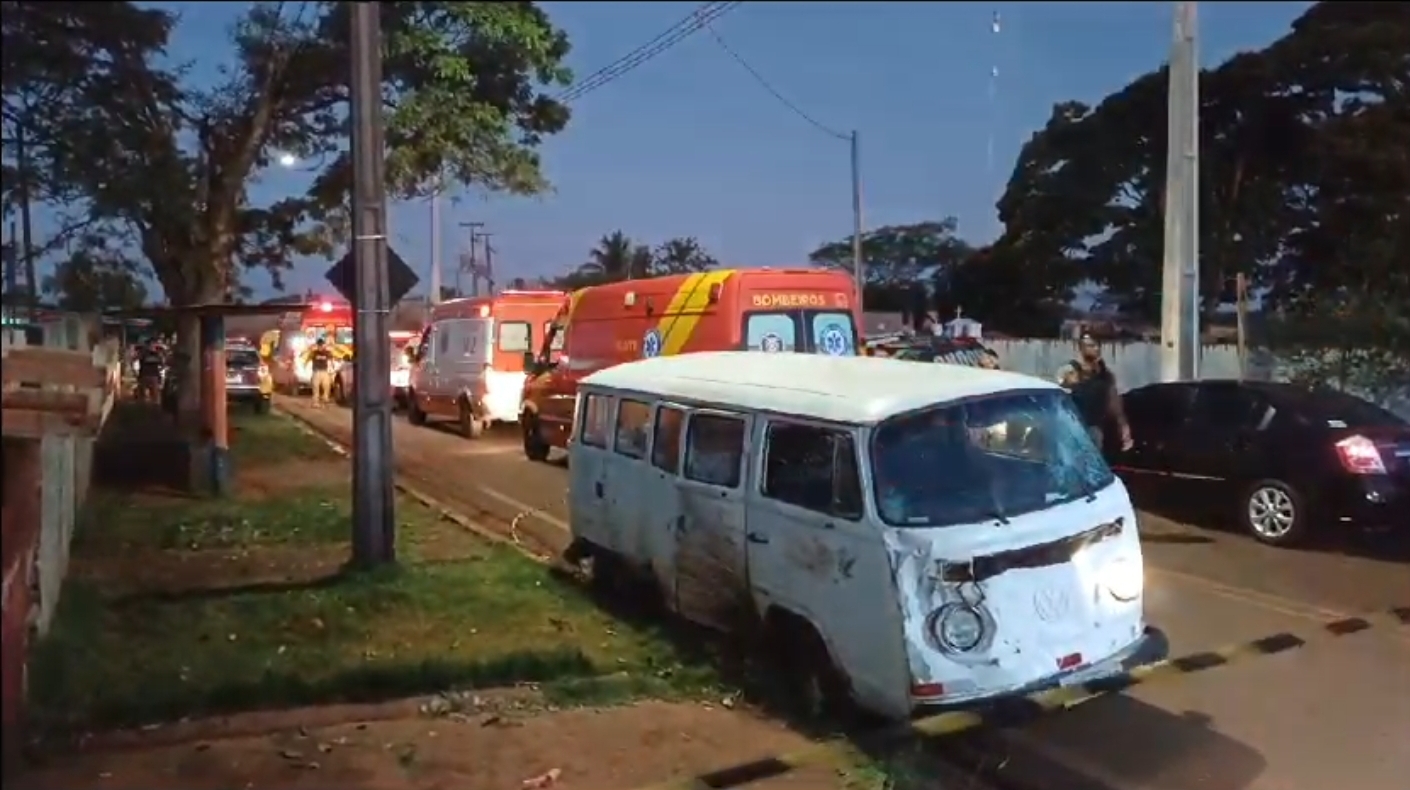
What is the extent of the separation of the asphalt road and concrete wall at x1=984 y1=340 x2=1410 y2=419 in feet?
20.2

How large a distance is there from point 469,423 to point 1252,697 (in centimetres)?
1655

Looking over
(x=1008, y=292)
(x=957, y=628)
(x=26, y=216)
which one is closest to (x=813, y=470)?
(x=957, y=628)

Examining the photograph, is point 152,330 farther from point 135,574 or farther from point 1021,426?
point 1021,426

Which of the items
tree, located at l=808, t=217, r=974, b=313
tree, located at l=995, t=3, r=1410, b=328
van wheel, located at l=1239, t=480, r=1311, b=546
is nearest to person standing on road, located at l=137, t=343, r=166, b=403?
van wheel, located at l=1239, t=480, r=1311, b=546

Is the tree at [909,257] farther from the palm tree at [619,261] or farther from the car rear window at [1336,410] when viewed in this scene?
the car rear window at [1336,410]

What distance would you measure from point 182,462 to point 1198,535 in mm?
9756

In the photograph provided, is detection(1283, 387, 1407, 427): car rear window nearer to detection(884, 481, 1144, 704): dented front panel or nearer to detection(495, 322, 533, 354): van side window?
detection(884, 481, 1144, 704): dented front panel

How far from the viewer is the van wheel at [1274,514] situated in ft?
37.1

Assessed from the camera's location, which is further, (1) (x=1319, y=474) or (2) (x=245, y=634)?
(1) (x=1319, y=474)

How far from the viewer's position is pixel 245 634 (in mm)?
7992

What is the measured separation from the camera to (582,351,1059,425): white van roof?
6473 millimetres

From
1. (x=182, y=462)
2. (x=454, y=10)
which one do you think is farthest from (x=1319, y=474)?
(x=182, y=462)

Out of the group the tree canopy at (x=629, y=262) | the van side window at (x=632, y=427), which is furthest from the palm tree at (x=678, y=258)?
the van side window at (x=632, y=427)

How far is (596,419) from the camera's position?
907 centimetres
